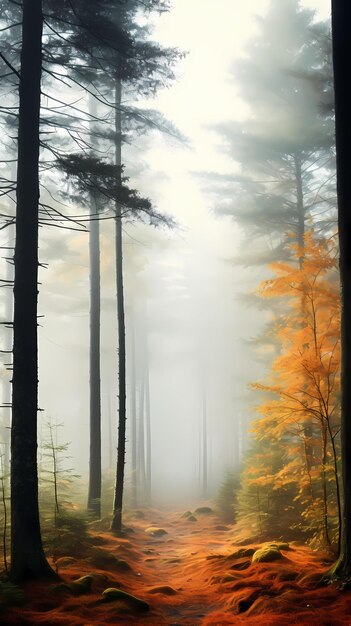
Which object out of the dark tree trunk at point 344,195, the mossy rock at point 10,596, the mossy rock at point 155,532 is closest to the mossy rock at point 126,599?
the mossy rock at point 10,596

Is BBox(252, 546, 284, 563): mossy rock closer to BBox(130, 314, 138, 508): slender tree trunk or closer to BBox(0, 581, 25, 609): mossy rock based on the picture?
BBox(0, 581, 25, 609): mossy rock

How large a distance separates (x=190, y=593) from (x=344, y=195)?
22.9 ft

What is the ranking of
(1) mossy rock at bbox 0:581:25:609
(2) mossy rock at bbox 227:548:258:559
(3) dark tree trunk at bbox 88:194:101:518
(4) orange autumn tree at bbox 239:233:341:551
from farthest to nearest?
(3) dark tree trunk at bbox 88:194:101:518, (4) orange autumn tree at bbox 239:233:341:551, (2) mossy rock at bbox 227:548:258:559, (1) mossy rock at bbox 0:581:25:609

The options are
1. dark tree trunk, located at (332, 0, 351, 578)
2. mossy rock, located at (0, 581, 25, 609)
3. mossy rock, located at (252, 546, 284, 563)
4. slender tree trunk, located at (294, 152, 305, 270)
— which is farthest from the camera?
slender tree trunk, located at (294, 152, 305, 270)

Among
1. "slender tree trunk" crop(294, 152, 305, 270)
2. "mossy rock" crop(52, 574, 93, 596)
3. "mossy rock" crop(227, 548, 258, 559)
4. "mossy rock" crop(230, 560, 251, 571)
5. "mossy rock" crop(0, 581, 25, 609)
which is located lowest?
"mossy rock" crop(227, 548, 258, 559)

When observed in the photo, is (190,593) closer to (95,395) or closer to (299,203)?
(95,395)

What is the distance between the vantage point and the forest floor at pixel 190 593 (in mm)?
5527

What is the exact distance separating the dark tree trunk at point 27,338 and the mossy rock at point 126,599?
937 mm

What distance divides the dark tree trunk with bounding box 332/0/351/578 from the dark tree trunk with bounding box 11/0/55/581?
181 inches

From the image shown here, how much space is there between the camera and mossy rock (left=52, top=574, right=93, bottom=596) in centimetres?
629

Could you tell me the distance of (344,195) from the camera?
702 centimetres

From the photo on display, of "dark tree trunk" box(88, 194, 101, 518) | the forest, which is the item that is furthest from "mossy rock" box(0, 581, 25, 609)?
"dark tree trunk" box(88, 194, 101, 518)

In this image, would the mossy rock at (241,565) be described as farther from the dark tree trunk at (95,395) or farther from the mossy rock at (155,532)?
the mossy rock at (155,532)

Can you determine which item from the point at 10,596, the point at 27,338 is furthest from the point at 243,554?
the point at 27,338
